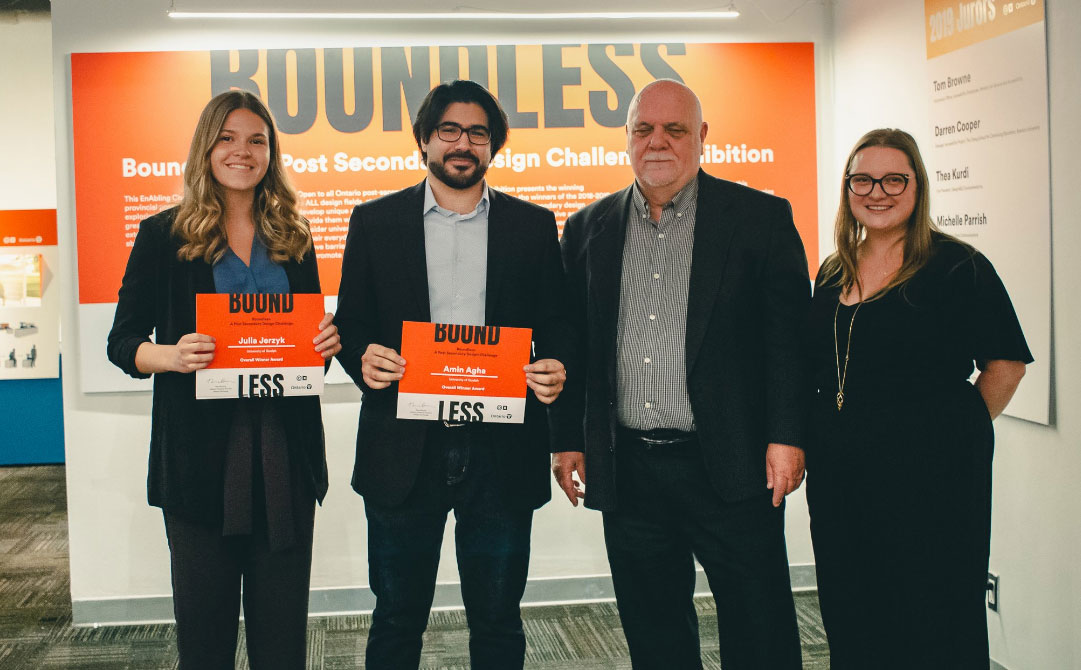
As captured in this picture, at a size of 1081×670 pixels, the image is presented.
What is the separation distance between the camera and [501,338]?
2.13 metres

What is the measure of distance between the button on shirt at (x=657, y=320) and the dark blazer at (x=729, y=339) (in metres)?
0.03

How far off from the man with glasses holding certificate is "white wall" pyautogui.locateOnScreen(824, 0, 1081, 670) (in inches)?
38.5

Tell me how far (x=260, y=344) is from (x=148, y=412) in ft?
6.70

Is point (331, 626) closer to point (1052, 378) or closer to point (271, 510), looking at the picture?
point (271, 510)

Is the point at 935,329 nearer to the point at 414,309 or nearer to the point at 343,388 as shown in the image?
the point at 414,309

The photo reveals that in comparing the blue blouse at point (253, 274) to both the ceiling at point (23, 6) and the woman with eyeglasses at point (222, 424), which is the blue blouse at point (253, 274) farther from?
the ceiling at point (23, 6)

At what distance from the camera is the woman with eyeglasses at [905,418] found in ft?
6.90

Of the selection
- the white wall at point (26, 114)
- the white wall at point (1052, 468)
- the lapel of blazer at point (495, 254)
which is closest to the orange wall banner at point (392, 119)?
the white wall at point (1052, 468)

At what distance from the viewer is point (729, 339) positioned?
2.20m

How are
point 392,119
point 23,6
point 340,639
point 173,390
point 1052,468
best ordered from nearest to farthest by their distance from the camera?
point 173,390 → point 1052,468 → point 340,639 → point 392,119 → point 23,6

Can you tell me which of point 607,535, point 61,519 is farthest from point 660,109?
point 61,519

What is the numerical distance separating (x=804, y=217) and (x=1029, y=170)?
1333 millimetres

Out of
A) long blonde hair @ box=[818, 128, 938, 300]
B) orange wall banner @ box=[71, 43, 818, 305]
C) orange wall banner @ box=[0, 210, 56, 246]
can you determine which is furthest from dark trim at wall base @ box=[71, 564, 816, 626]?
orange wall banner @ box=[0, 210, 56, 246]

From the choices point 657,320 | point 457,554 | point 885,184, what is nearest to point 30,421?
point 457,554
